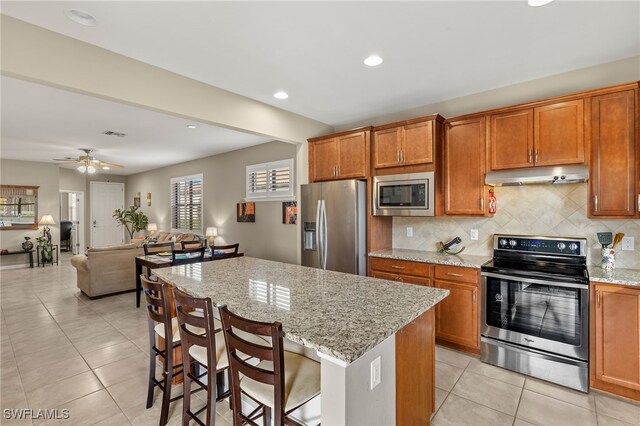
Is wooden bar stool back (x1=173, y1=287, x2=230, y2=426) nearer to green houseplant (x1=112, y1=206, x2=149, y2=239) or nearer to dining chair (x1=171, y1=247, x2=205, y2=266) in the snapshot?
dining chair (x1=171, y1=247, x2=205, y2=266)

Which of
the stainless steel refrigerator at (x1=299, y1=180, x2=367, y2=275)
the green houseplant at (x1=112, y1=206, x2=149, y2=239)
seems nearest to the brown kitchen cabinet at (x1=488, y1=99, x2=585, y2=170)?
the stainless steel refrigerator at (x1=299, y1=180, x2=367, y2=275)

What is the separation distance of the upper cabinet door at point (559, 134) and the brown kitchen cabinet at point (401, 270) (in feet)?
4.79

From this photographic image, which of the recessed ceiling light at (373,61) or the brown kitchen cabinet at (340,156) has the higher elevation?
the recessed ceiling light at (373,61)

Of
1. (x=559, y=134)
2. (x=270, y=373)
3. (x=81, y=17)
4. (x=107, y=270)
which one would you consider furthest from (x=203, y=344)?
(x=107, y=270)

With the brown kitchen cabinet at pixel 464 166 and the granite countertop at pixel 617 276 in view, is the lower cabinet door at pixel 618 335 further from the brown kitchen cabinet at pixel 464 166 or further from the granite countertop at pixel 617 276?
the brown kitchen cabinet at pixel 464 166

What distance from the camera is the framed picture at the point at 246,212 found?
→ 6.09m

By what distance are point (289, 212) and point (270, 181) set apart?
751 millimetres

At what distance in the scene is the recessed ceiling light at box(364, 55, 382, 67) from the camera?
2643mm

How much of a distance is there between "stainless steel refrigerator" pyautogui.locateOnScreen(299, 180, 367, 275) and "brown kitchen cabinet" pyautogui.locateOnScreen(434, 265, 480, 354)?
95cm

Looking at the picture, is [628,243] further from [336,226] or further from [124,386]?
[124,386]

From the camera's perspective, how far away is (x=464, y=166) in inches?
128

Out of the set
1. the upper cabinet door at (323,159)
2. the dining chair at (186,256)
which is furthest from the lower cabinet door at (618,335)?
the dining chair at (186,256)

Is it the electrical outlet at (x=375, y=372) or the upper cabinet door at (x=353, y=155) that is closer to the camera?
the electrical outlet at (x=375, y=372)

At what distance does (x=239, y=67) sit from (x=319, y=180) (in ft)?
6.17
